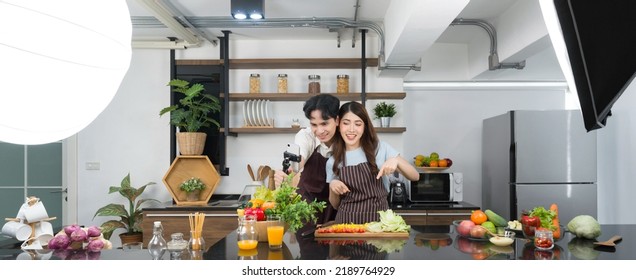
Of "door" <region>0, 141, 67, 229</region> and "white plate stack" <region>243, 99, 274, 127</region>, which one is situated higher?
"white plate stack" <region>243, 99, 274, 127</region>

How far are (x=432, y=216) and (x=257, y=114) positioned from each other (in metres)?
1.98

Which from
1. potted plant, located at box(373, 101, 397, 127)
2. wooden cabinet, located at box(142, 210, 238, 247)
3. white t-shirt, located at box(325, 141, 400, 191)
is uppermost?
potted plant, located at box(373, 101, 397, 127)

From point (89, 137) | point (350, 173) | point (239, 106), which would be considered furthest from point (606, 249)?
point (89, 137)

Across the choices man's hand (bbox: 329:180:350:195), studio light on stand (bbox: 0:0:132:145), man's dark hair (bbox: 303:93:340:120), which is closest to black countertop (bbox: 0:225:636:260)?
man's hand (bbox: 329:180:350:195)

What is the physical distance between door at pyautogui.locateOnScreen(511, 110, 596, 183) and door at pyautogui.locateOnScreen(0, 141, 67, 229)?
4.71 metres

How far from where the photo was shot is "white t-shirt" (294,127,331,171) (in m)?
3.01

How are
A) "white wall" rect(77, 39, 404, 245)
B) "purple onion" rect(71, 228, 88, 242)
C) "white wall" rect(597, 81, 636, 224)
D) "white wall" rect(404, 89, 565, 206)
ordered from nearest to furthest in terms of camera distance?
"purple onion" rect(71, 228, 88, 242)
"white wall" rect(597, 81, 636, 224)
"white wall" rect(77, 39, 404, 245)
"white wall" rect(404, 89, 565, 206)

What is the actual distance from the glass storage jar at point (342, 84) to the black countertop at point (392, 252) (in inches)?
106

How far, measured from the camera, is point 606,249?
2152 mm

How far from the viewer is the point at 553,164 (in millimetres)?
4418

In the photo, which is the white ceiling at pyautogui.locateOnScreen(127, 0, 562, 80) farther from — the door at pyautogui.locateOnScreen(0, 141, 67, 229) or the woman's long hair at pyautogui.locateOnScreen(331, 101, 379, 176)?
the door at pyautogui.locateOnScreen(0, 141, 67, 229)

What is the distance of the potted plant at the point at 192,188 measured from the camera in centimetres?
478

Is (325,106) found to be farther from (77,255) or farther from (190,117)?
(190,117)

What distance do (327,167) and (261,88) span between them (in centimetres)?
247
